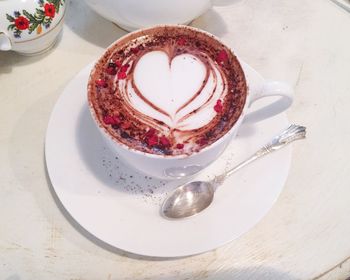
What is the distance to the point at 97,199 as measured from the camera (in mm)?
662

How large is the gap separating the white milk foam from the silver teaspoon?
0.38 ft

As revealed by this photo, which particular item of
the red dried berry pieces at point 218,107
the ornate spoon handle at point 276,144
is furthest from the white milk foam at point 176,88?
the ornate spoon handle at point 276,144

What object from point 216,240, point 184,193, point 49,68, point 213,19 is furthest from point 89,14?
point 216,240

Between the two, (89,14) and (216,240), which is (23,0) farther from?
(216,240)

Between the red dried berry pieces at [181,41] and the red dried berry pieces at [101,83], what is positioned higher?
the red dried berry pieces at [181,41]

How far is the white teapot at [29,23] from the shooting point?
0.76 metres

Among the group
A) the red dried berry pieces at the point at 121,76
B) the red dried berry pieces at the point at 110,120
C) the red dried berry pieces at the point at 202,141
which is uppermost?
the red dried berry pieces at the point at 121,76

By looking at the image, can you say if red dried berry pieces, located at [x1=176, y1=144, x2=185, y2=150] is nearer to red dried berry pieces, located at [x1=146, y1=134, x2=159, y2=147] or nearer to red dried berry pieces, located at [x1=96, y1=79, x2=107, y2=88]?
red dried berry pieces, located at [x1=146, y1=134, x2=159, y2=147]

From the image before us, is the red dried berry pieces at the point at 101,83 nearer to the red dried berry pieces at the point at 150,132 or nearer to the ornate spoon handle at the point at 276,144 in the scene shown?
the red dried berry pieces at the point at 150,132

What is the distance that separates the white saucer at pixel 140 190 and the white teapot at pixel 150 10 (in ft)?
0.54

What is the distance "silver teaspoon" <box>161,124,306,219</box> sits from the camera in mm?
663

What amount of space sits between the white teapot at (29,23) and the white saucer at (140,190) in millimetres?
143

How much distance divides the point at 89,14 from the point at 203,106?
1.55 feet

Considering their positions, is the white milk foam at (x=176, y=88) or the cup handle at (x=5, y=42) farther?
the cup handle at (x=5, y=42)
